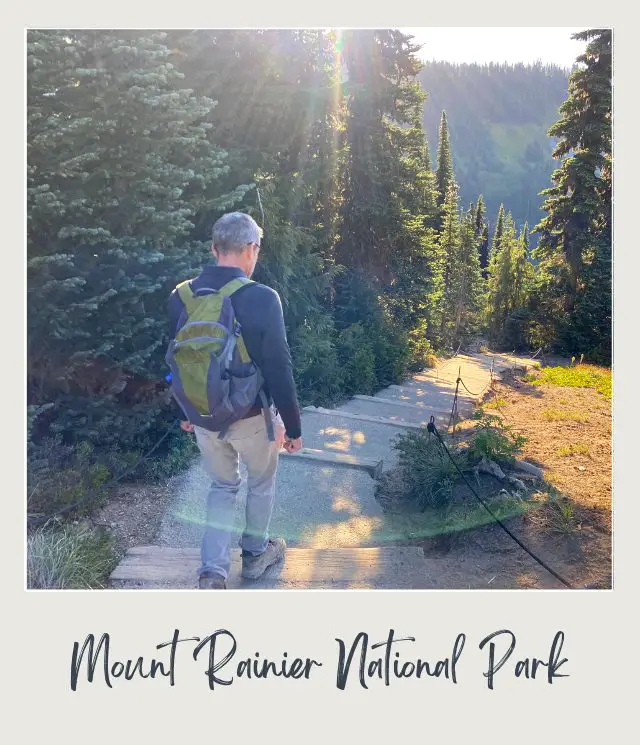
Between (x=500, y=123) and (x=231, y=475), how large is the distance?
149 feet

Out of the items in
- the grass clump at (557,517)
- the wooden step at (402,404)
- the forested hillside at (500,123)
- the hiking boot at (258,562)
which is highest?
the forested hillside at (500,123)

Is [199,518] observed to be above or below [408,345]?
below

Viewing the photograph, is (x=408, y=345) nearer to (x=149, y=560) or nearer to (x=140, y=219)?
(x=140, y=219)

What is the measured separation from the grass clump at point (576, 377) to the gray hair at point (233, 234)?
8848 millimetres

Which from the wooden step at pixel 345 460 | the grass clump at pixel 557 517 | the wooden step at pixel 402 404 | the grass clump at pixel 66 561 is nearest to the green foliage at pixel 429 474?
the wooden step at pixel 345 460

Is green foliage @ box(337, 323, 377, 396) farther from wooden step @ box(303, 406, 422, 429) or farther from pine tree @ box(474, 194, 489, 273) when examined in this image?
pine tree @ box(474, 194, 489, 273)

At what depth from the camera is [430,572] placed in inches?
156

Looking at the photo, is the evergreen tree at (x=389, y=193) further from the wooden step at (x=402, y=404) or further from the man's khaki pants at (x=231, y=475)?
the man's khaki pants at (x=231, y=475)

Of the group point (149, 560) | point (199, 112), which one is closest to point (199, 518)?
point (149, 560)

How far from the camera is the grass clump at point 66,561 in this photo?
3.68 metres

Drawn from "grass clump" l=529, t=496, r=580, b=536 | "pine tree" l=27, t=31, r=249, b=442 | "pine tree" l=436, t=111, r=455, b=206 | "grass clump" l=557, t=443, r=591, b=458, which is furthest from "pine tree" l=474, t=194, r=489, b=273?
"grass clump" l=529, t=496, r=580, b=536

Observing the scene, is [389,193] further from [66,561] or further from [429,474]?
[66,561]

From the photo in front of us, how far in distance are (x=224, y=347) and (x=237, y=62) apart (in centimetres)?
557

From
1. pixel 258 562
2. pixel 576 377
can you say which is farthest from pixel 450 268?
pixel 258 562
